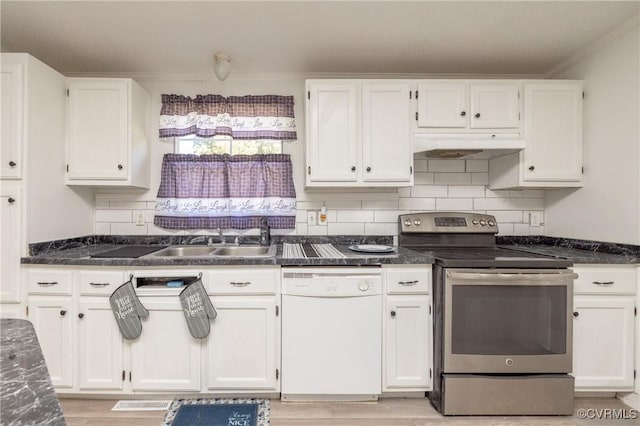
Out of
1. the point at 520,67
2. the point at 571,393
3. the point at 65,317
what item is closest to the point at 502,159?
the point at 520,67

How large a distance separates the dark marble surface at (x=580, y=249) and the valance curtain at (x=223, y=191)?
1859 mm

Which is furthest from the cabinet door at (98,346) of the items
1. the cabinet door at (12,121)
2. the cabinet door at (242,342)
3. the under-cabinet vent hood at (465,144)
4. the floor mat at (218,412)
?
the under-cabinet vent hood at (465,144)

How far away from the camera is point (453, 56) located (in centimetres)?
239

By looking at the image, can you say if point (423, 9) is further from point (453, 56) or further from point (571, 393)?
point (571, 393)

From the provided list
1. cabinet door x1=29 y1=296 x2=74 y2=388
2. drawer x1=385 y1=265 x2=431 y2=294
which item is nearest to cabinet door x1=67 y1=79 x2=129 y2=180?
cabinet door x1=29 y1=296 x2=74 y2=388

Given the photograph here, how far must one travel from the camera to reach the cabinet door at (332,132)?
7.67ft

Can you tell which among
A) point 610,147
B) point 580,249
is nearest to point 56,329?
point 580,249

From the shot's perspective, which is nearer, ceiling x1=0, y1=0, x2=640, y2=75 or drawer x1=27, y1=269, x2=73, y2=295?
ceiling x1=0, y1=0, x2=640, y2=75

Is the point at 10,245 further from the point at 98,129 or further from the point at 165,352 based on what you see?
the point at 165,352

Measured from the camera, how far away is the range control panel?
2523 millimetres

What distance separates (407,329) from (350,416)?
1.99ft

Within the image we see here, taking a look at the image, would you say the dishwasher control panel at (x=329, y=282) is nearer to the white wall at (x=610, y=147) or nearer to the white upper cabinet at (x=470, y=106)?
the white upper cabinet at (x=470, y=106)

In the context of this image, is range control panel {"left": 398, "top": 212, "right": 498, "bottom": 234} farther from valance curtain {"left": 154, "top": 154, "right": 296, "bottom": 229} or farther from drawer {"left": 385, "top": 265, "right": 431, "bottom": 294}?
valance curtain {"left": 154, "top": 154, "right": 296, "bottom": 229}

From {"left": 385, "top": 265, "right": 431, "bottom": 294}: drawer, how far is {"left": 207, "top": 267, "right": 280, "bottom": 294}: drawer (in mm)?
695
